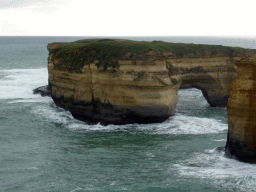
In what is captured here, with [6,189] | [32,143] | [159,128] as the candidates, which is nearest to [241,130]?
[159,128]

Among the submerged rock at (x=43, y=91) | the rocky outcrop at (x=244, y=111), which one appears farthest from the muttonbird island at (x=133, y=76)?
the submerged rock at (x=43, y=91)

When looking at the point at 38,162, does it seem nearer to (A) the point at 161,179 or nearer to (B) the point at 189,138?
(A) the point at 161,179

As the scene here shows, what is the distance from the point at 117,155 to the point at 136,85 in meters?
7.25

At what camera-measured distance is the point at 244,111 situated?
1708cm

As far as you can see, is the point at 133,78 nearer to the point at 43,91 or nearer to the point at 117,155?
the point at 117,155

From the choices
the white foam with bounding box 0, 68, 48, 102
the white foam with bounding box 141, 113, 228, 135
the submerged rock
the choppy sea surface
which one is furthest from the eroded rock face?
the white foam with bounding box 0, 68, 48, 102

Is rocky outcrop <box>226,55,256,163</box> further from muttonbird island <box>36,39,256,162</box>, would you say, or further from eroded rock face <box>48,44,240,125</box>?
eroded rock face <box>48,44,240,125</box>

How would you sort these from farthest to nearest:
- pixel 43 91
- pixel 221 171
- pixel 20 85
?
pixel 20 85 < pixel 43 91 < pixel 221 171

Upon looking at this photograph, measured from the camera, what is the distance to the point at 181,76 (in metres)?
28.6

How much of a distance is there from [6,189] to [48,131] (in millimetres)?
9678

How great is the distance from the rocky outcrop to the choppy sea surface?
0.78m

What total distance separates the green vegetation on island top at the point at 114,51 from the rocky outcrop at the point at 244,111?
9657mm

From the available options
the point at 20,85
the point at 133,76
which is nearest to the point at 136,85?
the point at 133,76

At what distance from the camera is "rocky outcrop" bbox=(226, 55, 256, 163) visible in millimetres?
16797
